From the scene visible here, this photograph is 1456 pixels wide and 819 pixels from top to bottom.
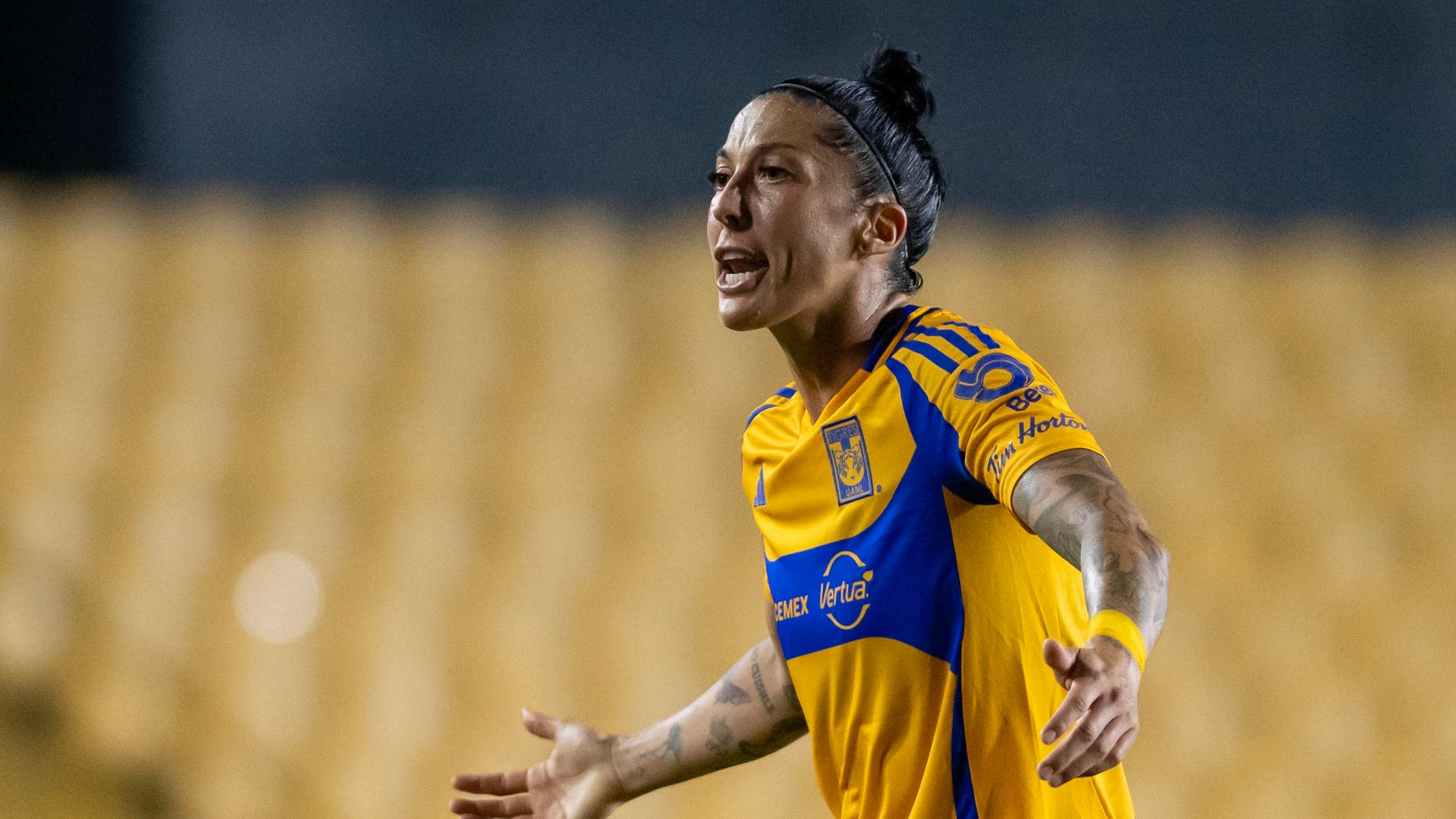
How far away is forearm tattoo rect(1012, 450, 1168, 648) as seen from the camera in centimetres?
123

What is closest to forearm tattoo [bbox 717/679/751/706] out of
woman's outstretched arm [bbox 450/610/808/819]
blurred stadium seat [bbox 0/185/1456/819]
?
woman's outstretched arm [bbox 450/610/808/819]

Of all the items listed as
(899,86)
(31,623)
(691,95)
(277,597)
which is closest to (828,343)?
(899,86)

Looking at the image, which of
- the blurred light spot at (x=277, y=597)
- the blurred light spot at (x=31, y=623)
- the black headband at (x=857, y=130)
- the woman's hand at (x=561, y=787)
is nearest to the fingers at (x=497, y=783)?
the woman's hand at (x=561, y=787)

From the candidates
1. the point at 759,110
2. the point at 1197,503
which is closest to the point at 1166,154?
the point at 1197,503

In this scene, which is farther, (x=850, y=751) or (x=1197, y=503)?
(x=1197, y=503)

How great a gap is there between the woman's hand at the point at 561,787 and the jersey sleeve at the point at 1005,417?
33.0 inches

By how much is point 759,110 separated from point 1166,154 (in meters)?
4.59

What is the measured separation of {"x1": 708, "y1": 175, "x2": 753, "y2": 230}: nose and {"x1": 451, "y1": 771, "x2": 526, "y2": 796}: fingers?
0.83 meters

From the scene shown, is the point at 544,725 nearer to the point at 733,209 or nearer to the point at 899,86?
the point at 733,209

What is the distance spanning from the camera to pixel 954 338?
1.51 m

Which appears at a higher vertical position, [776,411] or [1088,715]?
[776,411]

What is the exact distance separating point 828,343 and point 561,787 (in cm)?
77

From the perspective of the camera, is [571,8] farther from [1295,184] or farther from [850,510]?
[850,510]

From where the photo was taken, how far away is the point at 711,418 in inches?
197
